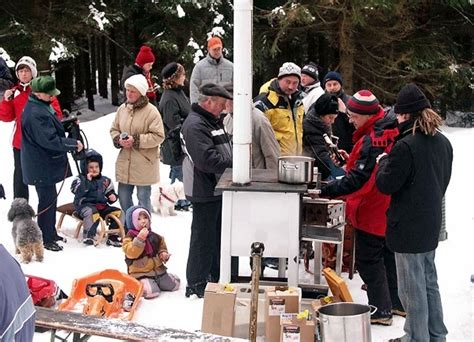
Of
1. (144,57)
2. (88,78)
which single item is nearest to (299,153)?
(144,57)

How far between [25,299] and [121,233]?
4.76 metres

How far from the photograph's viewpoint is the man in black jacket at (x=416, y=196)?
4.16 m

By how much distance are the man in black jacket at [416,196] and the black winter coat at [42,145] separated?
339cm

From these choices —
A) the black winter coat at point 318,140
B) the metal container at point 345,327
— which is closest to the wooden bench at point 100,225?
the black winter coat at point 318,140

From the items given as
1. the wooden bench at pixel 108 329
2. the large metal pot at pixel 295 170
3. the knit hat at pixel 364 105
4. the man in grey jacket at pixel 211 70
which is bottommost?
the wooden bench at pixel 108 329

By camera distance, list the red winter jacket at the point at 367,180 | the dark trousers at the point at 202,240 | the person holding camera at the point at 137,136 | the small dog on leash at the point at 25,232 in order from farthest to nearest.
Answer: the person holding camera at the point at 137,136
the small dog on leash at the point at 25,232
the dark trousers at the point at 202,240
the red winter jacket at the point at 367,180

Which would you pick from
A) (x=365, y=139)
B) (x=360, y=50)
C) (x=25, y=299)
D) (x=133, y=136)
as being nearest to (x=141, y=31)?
(x=360, y=50)

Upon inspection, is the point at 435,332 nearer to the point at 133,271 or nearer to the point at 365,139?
the point at 365,139

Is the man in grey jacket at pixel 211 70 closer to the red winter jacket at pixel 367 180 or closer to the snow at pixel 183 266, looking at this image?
the snow at pixel 183 266

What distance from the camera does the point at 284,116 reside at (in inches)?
240

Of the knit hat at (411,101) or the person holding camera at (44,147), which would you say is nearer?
the knit hat at (411,101)

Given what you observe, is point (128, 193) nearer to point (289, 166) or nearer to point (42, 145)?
point (42, 145)

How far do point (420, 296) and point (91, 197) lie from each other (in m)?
3.87

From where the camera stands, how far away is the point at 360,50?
16.5 meters
